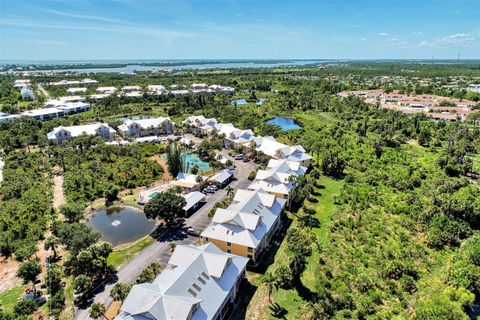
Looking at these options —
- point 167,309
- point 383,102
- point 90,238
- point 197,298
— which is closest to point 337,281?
point 197,298

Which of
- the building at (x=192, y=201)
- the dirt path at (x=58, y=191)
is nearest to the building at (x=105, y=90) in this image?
the dirt path at (x=58, y=191)

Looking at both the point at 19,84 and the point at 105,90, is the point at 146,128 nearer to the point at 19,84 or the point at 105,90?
the point at 105,90

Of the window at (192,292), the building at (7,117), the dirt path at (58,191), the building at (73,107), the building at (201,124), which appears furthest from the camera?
the building at (73,107)

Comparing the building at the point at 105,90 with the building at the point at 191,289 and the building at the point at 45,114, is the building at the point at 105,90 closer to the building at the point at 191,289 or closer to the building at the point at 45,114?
the building at the point at 45,114

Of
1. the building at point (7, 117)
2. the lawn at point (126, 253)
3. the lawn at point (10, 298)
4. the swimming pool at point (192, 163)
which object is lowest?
the lawn at point (10, 298)

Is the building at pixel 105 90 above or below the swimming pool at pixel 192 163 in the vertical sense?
above

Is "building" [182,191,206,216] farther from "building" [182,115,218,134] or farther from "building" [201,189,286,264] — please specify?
"building" [182,115,218,134]

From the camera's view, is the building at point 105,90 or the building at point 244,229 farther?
the building at point 105,90
